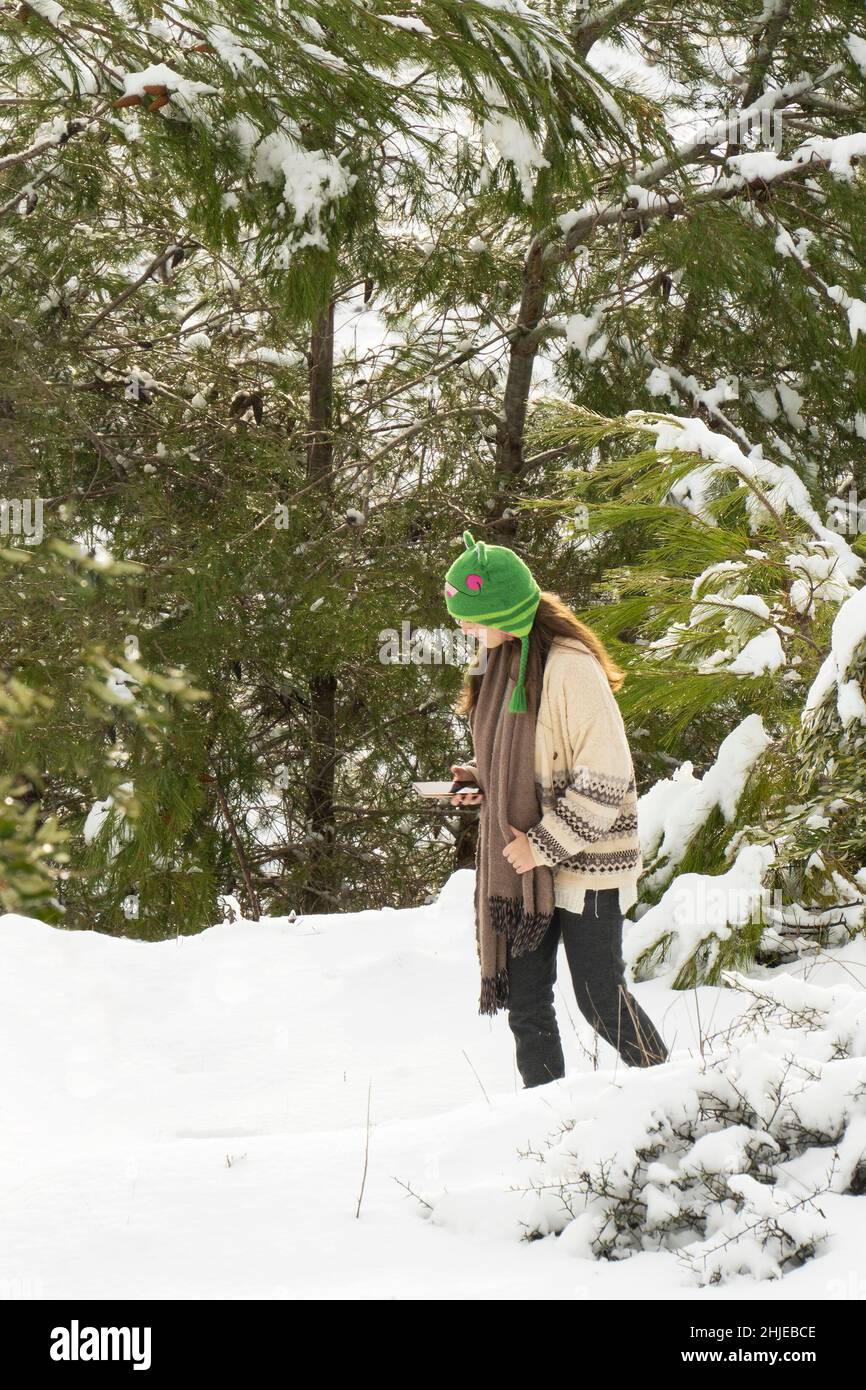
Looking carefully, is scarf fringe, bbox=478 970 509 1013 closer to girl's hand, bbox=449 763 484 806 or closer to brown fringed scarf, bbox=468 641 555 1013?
brown fringed scarf, bbox=468 641 555 1013

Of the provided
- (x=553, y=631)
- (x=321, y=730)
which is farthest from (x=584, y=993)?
(x=321, y=730)

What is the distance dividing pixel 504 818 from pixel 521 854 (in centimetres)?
10

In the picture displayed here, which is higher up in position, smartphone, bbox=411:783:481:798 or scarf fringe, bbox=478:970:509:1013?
smartphone, bbox=411:783:481:798

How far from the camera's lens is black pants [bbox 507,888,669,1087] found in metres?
2.58

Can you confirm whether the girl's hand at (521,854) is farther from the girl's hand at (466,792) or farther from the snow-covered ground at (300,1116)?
the snow-covered ground at (300,1116)

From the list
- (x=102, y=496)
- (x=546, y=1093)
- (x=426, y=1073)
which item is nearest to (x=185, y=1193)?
(x=546, y=1093)

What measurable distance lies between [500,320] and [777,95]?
1834mm

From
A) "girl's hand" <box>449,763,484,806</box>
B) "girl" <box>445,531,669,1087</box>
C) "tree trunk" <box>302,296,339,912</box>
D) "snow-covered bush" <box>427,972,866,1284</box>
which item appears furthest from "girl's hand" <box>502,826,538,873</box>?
"tree trunk" <box>302,296,339,912</box>

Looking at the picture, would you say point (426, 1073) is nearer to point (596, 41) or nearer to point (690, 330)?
point (690, 330)

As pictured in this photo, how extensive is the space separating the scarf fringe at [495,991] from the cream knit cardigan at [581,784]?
228 mm

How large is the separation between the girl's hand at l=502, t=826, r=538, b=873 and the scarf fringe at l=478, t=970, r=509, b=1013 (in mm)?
286

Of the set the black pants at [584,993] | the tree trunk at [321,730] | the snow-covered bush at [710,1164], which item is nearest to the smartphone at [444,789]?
the black pants at [584,993]

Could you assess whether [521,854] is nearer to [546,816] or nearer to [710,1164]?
[546,816]
